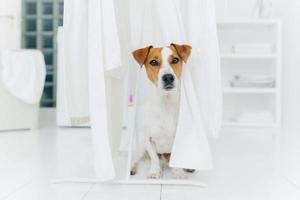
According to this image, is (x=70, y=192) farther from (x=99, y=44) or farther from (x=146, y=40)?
(x=146, y=40)

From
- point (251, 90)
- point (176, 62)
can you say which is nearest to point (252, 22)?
point (251, 90)

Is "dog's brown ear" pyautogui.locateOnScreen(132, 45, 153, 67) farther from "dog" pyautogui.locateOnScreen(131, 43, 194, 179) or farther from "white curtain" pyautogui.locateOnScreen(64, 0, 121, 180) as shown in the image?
"white curtain" pyautogui.locateOnScreen(64, 0, 121, 180)

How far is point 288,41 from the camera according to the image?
11.4 ft

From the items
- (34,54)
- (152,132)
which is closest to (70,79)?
(152,132)

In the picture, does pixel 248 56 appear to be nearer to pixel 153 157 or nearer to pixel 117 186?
pixel 153 157

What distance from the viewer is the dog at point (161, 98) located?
4.77 feet

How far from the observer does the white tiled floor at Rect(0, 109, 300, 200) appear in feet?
4.21

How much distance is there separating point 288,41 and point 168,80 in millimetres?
2392

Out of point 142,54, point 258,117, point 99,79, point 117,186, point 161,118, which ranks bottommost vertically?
point 117,186

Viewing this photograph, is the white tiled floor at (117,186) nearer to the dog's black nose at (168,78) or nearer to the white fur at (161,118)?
the white fur at (161,118)

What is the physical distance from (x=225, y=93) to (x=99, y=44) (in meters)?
2.45

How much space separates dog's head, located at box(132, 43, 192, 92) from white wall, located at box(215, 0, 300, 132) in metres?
2.02

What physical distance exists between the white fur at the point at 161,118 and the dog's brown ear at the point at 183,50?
32 mm

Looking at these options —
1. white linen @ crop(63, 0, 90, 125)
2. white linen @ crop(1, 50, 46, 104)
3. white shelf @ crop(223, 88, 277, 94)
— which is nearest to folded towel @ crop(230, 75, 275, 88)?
white shelf @ crop(223, 88, 277, 94)
